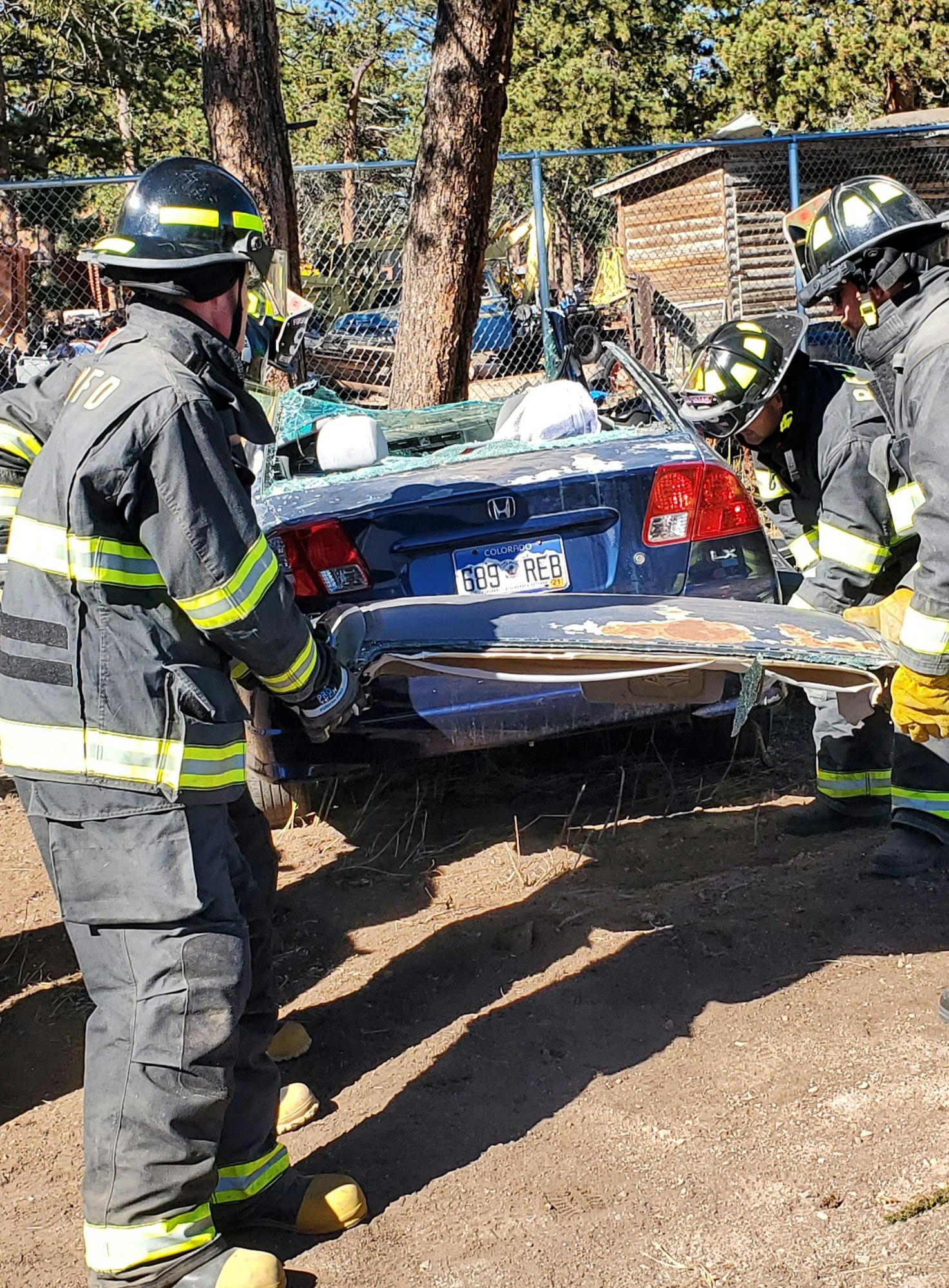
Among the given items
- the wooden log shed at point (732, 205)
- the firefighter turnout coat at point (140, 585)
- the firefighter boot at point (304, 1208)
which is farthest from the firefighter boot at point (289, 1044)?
the wooden log shed at point (732, 205)

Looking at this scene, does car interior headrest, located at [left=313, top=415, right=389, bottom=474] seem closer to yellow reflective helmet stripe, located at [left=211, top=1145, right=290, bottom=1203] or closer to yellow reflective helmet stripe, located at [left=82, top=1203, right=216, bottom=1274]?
yellow reflective helmet stripe, located at [left=211, top=1145, right=290, bottom=1203]

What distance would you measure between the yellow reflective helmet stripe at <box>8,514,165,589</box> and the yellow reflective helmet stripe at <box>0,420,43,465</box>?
341mm

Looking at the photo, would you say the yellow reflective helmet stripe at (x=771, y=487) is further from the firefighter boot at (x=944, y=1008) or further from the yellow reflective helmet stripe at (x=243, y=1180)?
the yellow reflective helmet stripe at (x=243, y=1180)

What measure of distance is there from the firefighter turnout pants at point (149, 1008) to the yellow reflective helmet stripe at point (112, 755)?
2.0 inches

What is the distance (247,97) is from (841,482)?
4514mm

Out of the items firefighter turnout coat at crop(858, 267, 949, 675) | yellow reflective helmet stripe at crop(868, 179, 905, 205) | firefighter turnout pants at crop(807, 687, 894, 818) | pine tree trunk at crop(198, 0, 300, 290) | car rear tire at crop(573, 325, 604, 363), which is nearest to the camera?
firefighter turnout coat at crop(858, 267, 949, 675)

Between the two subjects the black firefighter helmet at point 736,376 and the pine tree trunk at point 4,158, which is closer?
the black firefighter helmet at point 736,376

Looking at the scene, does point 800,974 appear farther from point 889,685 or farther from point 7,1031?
point 7,1031

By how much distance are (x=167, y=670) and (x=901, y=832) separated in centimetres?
267

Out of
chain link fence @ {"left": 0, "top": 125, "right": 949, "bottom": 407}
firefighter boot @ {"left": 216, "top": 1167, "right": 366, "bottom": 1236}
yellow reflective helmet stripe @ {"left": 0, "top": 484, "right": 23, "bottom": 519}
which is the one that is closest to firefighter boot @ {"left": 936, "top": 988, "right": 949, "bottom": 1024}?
firefighter boot @ {"left": 216, "top": 1167, "right": 366, "bottom": 1236}

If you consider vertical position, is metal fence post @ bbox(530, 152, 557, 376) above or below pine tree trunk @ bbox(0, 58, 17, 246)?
below

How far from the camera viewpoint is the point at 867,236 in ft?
11.5

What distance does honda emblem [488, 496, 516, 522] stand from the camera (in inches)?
163

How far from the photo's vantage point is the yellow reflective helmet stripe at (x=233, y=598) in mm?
2395
